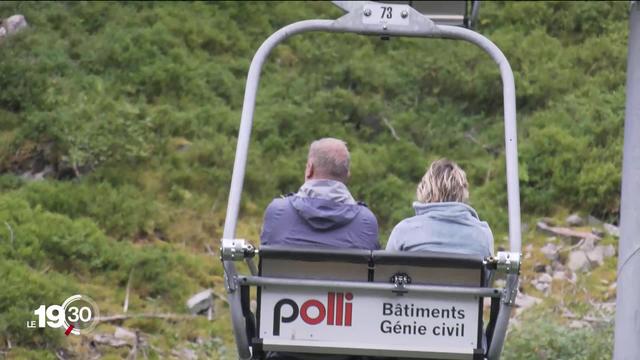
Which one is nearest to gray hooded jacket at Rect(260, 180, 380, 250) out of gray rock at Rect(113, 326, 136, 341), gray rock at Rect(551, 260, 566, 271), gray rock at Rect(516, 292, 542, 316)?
gray rock at Rect(113, 326, 136, 341)

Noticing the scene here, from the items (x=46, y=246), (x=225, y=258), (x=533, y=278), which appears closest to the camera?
(x=225, y=258)

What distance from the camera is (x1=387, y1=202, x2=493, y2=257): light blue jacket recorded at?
4.57 meters

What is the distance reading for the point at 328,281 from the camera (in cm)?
429

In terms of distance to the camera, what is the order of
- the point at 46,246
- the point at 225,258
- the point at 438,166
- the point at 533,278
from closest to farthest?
1. the point at 225,258
2. the point at 438,166
3. the point at 46,246
4. the point at 533,278

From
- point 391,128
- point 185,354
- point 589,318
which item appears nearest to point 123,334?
point 185,354

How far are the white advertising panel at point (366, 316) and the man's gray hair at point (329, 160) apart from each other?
583 millimetres

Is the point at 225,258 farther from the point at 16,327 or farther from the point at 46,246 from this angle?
the point at 46,246

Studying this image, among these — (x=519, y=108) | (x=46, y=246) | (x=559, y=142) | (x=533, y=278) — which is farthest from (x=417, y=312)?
(x=519, y=108)

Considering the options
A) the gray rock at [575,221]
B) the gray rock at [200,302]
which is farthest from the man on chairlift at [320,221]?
the gray rock at [575,221]

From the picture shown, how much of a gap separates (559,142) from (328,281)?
264 inches

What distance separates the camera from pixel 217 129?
34.4ft

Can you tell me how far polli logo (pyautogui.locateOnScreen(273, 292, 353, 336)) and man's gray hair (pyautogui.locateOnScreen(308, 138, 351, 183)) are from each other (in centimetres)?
59

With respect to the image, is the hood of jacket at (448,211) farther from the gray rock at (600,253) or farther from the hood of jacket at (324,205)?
the gray rock at (600,253)

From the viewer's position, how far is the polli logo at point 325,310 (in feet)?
14.2
